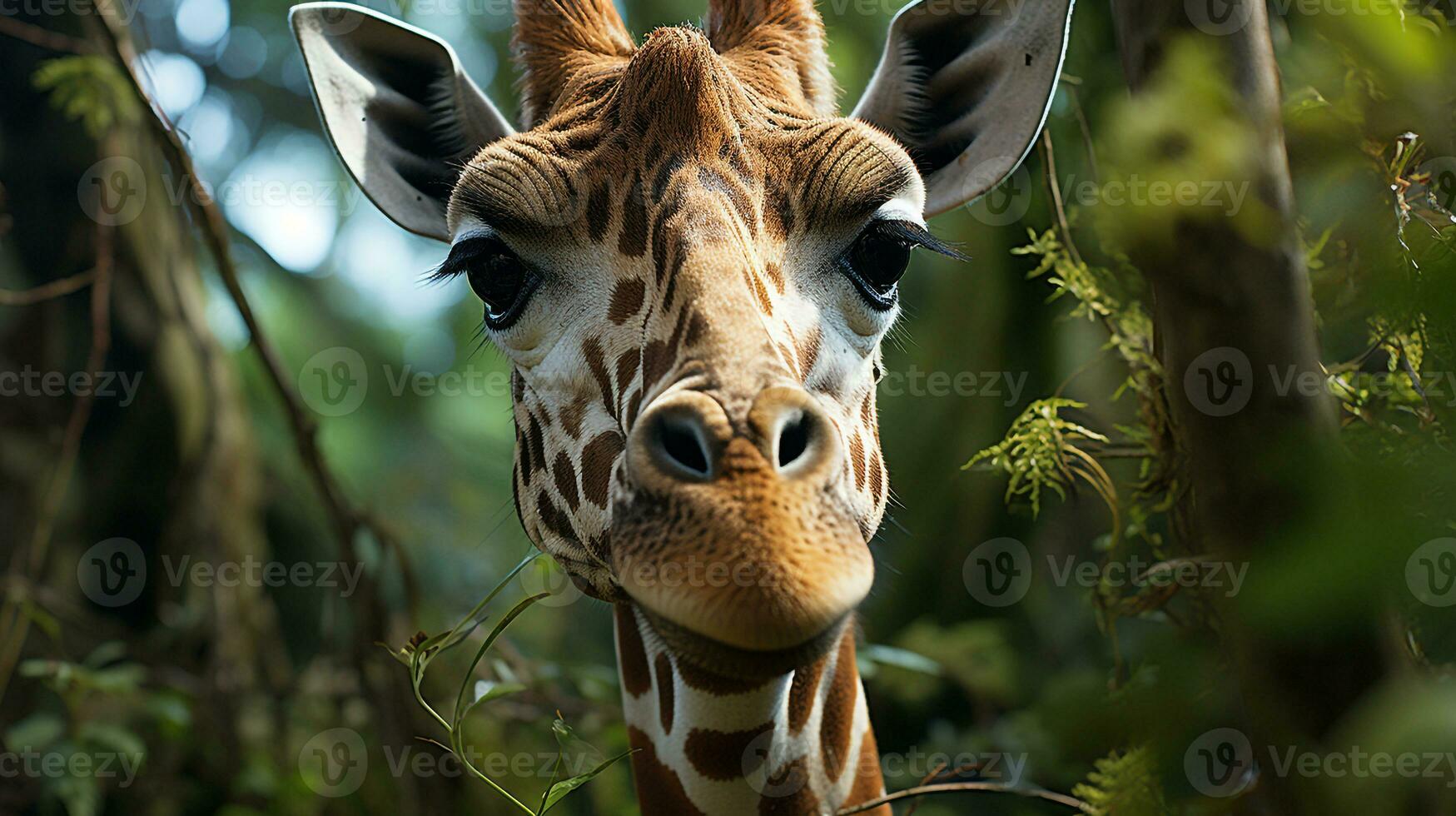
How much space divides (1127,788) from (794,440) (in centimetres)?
96

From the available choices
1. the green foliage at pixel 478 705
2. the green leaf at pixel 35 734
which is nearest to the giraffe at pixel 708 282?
the green foliage at pixel 478 705

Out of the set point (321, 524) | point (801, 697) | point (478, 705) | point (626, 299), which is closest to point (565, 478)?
point (626, 299)

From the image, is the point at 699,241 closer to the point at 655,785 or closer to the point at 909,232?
the point at 909,232

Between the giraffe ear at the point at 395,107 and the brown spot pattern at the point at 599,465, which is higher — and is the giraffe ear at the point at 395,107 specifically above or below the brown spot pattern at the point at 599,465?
above

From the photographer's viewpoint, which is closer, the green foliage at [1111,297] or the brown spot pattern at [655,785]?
the brown spot pattern at [655,785]

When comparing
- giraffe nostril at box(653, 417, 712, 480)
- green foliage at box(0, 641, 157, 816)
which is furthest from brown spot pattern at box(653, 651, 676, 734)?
green foliage at box(0, 641, 157, 816)

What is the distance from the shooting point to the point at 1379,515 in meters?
0.71

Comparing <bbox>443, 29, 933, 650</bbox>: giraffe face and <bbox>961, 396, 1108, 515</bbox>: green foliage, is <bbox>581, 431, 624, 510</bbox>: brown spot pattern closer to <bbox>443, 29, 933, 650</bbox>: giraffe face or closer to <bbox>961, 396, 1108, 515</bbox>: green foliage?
<bbox>443, 29, 933, 650</bbox>: giraffe face

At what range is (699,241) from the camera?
7.93ft

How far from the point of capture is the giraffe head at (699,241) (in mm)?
1912

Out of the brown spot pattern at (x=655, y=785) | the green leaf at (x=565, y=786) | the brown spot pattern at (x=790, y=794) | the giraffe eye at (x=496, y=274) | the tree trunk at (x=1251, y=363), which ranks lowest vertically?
the brown spot pattern at (x=655, y=785)

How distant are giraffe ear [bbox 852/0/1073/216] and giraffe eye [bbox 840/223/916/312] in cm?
73

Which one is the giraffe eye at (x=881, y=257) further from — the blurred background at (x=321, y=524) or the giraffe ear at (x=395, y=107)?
the giraffe ear at (x=395, y=107)

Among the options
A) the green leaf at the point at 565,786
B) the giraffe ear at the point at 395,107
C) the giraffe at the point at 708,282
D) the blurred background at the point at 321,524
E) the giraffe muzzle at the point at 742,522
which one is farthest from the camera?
the blurred background at the point at 321,524
